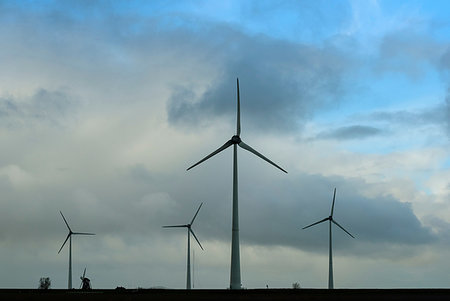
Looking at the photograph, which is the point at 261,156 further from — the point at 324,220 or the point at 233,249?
the point at 324,220

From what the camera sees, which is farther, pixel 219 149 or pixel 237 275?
pixel 219 149

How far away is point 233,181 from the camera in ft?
448
